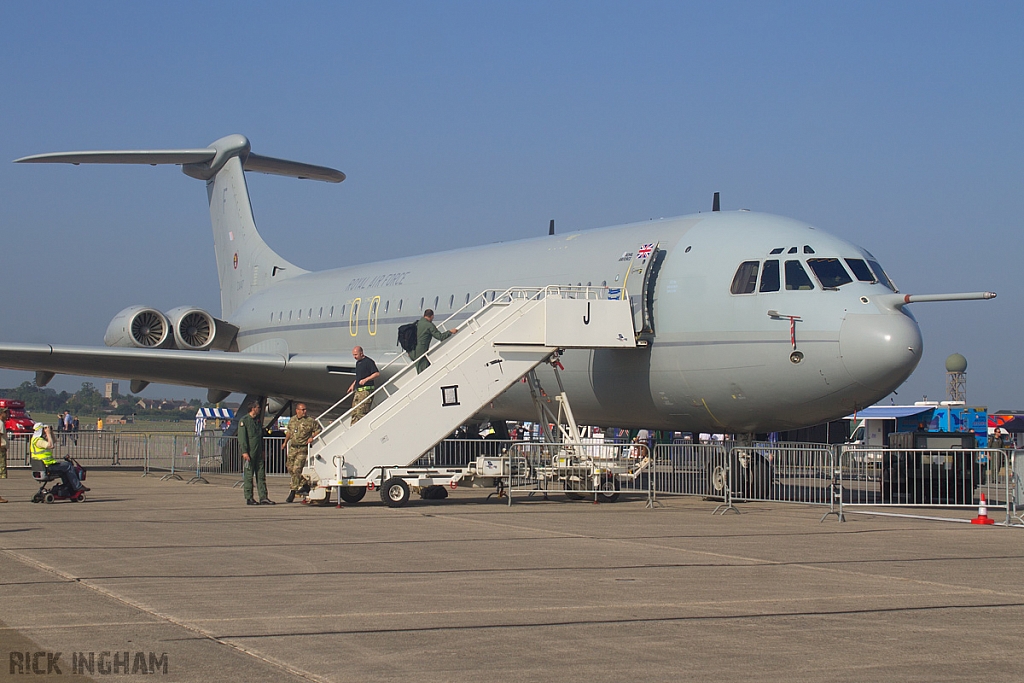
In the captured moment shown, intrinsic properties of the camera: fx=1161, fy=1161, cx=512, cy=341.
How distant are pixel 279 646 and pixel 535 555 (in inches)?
188

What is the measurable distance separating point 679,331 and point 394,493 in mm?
4926

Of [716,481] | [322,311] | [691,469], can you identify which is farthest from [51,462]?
[322,311]

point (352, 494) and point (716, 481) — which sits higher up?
point (716, 481)

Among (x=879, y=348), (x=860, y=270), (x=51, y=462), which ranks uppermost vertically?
(x=860, y=270)

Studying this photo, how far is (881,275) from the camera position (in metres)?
17.2

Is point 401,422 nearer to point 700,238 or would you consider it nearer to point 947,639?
point 700,238

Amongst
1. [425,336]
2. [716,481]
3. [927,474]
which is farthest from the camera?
[425,336]

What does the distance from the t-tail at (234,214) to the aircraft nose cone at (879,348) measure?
66.9 feet

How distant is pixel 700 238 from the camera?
18297 mm

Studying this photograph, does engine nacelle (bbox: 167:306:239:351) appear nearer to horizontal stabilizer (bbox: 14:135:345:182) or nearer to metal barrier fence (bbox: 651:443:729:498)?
horizontal stabilizer (bbox: 14:135:345:182)

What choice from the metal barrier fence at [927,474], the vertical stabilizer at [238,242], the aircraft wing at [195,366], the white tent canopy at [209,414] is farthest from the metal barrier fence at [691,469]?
the white tent canopy at [209,414]

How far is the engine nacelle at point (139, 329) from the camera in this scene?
96.5 feet

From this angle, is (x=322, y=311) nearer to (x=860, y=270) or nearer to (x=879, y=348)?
(x=860, y=270)

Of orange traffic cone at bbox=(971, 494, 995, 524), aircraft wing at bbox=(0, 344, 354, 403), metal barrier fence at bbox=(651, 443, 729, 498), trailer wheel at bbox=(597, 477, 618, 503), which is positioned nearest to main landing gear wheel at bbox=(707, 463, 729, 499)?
metal barrier fence at bbox=(651, 443, 729, 498)
